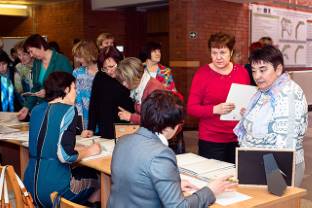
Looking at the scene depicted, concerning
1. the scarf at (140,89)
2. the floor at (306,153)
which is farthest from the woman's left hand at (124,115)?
the floor at (306,153)

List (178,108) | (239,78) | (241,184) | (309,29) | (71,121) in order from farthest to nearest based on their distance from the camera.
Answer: (309,29) → (239,78) → (71,121) → (241,184) → (178,108)

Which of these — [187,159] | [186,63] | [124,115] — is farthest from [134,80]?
[186,63]

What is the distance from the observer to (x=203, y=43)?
7.74 m

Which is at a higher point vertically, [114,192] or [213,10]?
[213,10]

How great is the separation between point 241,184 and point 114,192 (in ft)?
2.46

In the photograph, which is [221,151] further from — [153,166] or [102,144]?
[153,166]

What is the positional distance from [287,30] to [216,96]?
7.56 metres

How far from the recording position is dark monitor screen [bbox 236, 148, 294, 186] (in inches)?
80.4

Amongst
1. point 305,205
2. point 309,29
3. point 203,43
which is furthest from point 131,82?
point 309,29

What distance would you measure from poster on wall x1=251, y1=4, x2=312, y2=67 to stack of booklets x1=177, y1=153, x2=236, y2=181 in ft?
21.7

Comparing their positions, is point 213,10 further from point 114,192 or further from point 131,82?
point 114,192

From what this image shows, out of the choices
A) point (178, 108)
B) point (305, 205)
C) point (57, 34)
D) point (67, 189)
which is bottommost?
point (305, 205)

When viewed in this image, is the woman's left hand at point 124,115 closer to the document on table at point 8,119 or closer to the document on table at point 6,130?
the document on table at point 6,130

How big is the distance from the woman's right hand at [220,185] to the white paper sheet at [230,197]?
0.19 ft
